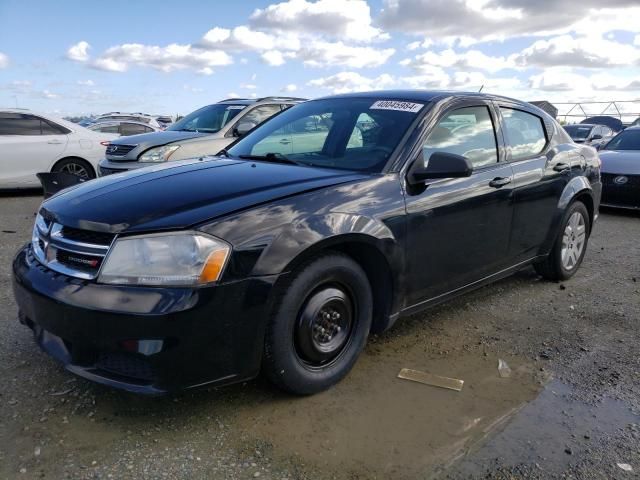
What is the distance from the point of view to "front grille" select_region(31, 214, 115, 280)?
2.58m

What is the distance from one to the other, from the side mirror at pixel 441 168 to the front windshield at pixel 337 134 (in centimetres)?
20

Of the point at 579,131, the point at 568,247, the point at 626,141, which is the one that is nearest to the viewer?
the point at 568,247

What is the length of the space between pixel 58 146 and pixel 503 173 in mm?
8079

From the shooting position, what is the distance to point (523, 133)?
4484 millimetres

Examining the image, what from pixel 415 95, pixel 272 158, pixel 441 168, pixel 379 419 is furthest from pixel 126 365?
pixel 415 95

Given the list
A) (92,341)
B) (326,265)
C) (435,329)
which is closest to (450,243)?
(435,329)

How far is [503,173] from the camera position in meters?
4.04

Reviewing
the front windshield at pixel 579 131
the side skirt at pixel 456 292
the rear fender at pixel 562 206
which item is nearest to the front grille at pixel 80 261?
the side skirt at pixel 456 292

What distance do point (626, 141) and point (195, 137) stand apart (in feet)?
24.3

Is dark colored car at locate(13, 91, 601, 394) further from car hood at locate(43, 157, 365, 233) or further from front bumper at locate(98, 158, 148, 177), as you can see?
front bumper at locate(98, 158, 148, 177)

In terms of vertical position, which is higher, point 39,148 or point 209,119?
point 209,119

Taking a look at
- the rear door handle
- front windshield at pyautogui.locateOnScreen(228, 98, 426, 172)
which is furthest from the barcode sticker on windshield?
the rear door handle

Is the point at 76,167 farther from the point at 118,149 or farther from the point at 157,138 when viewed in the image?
the point at 157,138

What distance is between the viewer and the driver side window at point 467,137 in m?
3.65
